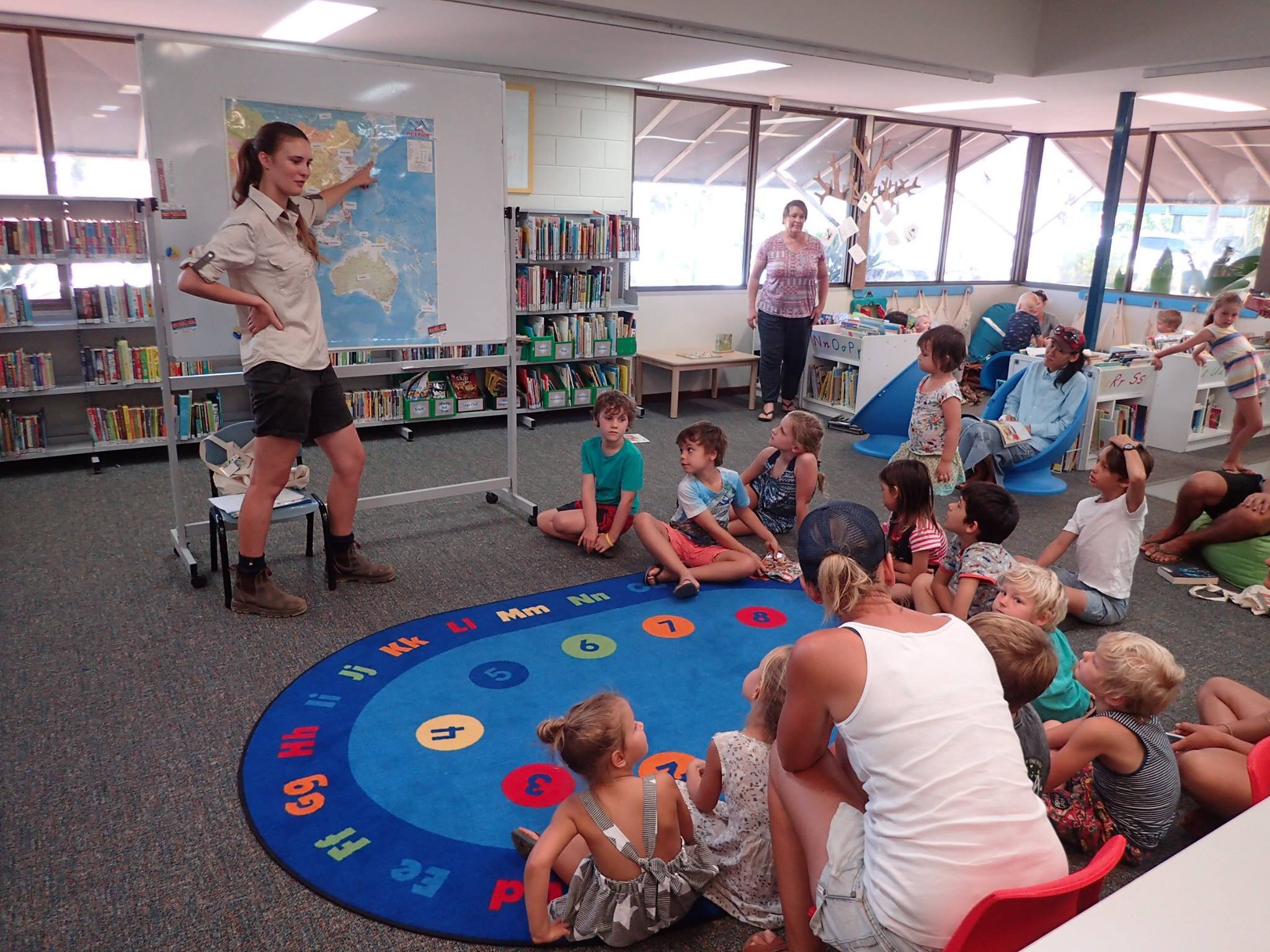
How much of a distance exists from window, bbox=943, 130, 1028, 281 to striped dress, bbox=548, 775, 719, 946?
29.3 feet

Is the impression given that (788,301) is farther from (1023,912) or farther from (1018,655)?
(1023,912)

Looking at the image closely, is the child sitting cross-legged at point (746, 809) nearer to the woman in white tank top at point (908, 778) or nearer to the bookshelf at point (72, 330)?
the woman in white tank top at point (908, 778)

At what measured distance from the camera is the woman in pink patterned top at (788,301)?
6.92m

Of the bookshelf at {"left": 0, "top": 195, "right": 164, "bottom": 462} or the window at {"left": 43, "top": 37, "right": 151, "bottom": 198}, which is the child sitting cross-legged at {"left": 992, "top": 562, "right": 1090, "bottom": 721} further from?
the window at {"left": 43, "top": 37, "right": 151, "bottom": 198}

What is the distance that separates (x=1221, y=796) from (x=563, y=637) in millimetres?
2059

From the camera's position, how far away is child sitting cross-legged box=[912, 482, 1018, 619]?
319 cm

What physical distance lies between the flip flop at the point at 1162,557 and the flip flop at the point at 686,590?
2295 mm

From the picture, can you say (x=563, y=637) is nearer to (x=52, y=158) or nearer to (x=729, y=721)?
(x=729, y=721)

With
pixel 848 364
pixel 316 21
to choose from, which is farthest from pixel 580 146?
pixel 848 364

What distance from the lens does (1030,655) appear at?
6.15 feet

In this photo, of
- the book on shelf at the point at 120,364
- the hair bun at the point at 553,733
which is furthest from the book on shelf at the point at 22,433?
the hair bun at the point at 553,733

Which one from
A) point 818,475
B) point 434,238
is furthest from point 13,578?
point 818,475

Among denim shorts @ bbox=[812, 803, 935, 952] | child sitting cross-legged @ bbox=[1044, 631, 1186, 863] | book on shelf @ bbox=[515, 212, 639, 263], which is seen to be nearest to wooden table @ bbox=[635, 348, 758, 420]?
book on shelf @ bbox=[515, 212, 639, 263]

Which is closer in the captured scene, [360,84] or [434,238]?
[360,84]
